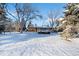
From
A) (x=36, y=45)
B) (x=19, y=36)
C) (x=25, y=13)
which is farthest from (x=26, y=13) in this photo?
(x=36, y=45)

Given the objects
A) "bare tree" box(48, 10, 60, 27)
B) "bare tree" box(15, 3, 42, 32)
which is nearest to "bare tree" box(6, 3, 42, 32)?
"bare tree" box(15, 3, 42, 32)

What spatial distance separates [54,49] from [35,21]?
0.51 meters

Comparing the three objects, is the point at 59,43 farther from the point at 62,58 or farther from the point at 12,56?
the point at 12,56

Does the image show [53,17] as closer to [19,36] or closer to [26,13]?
[26,13]

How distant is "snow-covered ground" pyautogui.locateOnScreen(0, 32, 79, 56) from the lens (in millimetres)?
3219

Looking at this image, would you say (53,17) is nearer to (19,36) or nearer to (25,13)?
(25,13)

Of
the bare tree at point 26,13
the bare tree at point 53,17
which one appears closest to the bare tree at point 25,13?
the bare tree at point 26,13

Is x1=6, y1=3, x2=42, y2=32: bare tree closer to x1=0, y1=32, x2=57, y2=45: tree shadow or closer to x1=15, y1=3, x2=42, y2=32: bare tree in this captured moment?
x1=15, y1=3, x2=42, y2=32: bare tree

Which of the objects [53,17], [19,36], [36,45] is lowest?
[36,45]

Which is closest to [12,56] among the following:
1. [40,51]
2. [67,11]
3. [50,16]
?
[40,51]

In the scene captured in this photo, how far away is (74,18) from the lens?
327 cm

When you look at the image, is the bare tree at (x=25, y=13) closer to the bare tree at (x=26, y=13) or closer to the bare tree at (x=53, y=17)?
the bare tree at (x=26, y=13)

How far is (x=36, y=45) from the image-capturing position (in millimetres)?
3291

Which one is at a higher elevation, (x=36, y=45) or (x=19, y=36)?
(x=19, y=36)
